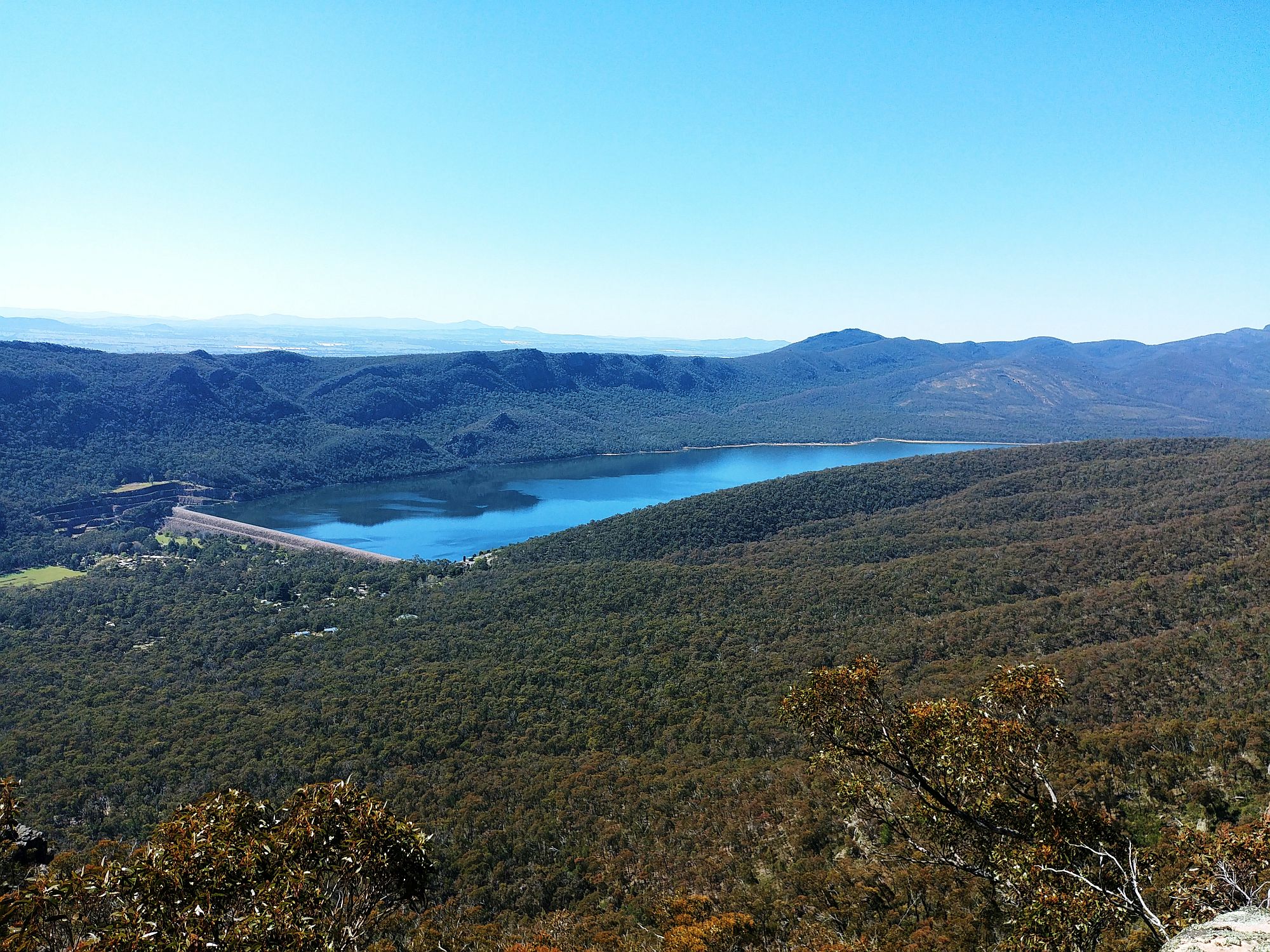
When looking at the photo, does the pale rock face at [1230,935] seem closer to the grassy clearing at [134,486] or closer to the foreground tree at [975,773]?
the foreground tree at [975,773]

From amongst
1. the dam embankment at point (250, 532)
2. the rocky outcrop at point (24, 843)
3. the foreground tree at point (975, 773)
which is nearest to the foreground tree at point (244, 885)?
the rocky outcrop at point (24, 843)

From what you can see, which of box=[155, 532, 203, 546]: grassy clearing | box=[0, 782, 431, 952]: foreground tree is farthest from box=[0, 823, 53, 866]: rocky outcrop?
box=[155, 532, 203, 546]: grassy clearing

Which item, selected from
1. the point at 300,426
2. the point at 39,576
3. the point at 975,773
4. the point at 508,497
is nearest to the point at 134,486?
the point at 39,576

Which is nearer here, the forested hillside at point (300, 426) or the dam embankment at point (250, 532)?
the dam embankment at point (250, 532)

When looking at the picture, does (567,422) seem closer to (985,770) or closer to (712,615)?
(712,615)

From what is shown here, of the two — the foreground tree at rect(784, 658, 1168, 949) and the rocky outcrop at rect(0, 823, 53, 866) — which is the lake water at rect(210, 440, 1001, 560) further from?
the foreground tree at rect(784, 658, 1168, 949)

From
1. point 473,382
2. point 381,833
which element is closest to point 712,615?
point 381,833

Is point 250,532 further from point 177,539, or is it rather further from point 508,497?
point 508,497
